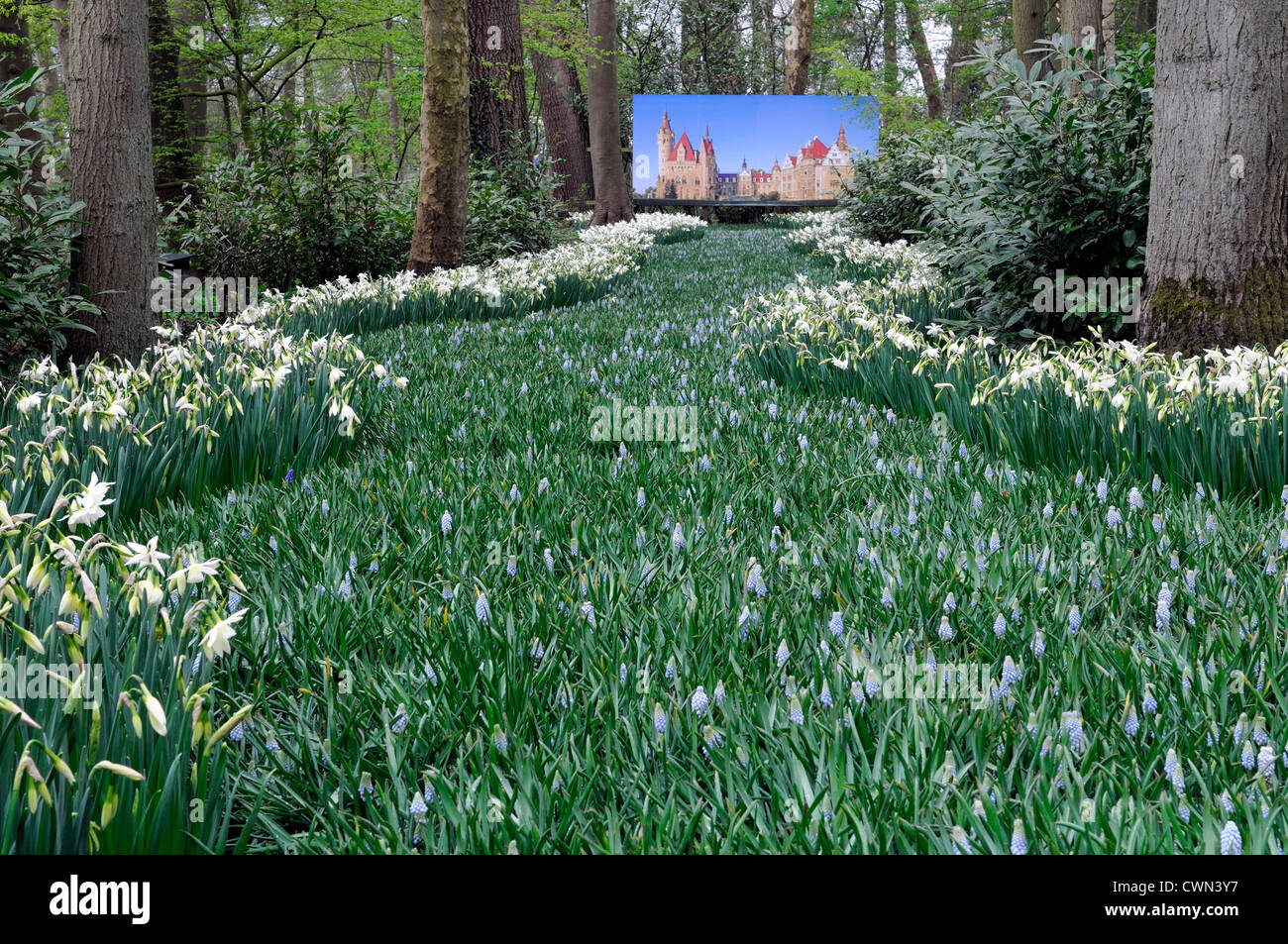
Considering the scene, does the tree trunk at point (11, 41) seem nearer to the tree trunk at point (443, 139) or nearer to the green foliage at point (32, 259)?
the tree trunk at point (443, 139)

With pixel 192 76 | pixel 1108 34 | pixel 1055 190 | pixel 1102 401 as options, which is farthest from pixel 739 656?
pixel 1108 34

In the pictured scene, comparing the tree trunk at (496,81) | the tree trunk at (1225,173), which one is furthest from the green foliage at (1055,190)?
the tree trunk at (496,81)

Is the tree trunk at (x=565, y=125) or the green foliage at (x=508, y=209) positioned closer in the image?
the green foliage at (x=508, y=209)

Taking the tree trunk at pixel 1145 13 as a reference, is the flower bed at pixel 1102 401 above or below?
below

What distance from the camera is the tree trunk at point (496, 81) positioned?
13422 millimetres

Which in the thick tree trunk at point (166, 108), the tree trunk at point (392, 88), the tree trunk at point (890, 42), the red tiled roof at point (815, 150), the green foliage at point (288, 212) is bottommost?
the green foliage at point (288, 212)

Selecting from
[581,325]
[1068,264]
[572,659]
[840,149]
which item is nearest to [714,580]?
[572,659]

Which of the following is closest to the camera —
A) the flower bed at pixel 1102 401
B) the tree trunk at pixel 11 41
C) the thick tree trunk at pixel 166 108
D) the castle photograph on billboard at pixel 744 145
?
the flower bed at pixel 1102 401

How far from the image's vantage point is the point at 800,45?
24797 millimetres

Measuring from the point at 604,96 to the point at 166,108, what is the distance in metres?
8.60

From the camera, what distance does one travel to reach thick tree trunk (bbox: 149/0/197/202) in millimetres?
11930

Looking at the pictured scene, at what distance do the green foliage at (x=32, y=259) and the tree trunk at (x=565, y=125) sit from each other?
53.5 ft

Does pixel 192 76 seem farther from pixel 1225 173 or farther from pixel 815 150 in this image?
pixel 815 150

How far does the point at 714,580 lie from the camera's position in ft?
7.86
